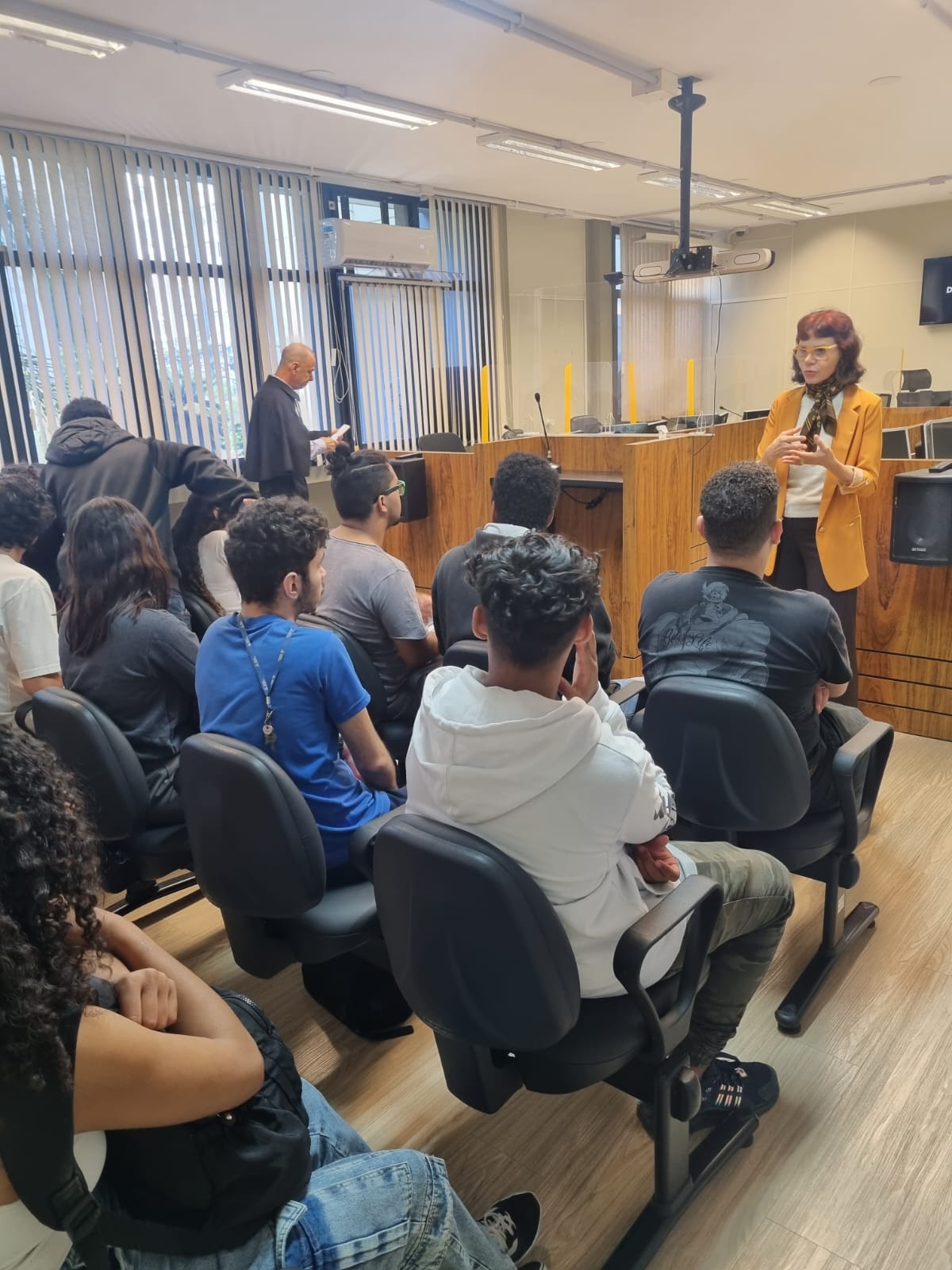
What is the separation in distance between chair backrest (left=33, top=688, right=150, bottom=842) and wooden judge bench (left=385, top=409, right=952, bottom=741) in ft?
7.26

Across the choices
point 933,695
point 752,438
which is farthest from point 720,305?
point 933,695

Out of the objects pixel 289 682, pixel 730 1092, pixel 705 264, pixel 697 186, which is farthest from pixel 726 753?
pixel 697 186

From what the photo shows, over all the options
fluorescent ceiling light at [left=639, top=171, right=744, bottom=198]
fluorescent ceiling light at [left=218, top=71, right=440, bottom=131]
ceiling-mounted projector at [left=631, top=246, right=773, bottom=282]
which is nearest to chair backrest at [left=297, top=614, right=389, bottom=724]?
fluorescent ceiling light at [left=218, top=71, right=440, bottom=131]

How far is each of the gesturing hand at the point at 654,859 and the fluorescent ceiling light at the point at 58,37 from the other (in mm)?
3593

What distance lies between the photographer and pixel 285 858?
4.85ft

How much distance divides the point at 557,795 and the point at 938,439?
3.33 m

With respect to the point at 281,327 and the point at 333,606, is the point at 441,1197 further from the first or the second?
the point at 281,327

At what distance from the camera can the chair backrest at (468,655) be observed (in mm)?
2002

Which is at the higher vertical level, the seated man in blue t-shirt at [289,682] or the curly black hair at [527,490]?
the curly black hair at [527,490]

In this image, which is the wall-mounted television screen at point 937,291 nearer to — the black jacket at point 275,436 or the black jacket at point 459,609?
the black jacket at point 275,436

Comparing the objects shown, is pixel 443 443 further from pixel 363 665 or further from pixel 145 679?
pixel 145 679

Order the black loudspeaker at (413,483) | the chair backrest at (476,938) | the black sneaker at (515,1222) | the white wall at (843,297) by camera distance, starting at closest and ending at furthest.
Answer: the chair backrest at (476,938) < the black sneaker at (515,1222) < the black loudspeaker at (413,483) < the white wall at (843,297)

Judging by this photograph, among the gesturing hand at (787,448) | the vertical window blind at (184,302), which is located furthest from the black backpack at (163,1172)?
the vertical window blind at (184,302)

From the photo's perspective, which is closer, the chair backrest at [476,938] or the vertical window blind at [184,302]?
the chair backrest at [476,938]
